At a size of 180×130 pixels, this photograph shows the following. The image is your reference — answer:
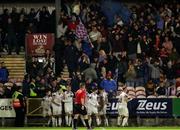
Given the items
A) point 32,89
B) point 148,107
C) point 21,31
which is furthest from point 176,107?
point 21,31

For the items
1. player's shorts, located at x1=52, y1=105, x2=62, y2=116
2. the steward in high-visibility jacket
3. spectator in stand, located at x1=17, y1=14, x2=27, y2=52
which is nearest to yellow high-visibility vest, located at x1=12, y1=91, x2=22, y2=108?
the steward in high-visibility jacket

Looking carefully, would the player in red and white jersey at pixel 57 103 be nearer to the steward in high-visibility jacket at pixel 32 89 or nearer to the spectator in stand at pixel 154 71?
the steward in high-visibility jacket at pixel 32 89

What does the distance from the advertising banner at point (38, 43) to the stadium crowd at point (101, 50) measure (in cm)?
32

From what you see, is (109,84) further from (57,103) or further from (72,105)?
(57,103)

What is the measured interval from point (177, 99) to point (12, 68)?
338 inches

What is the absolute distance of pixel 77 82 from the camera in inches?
1369

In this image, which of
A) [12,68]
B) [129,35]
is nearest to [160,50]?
[129,35]

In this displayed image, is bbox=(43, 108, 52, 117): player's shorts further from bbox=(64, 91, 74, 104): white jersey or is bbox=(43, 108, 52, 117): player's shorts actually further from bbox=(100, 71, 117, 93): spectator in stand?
bbox=(100, 71, 117, 93): spectator in stand

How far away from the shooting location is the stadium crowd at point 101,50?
114 feet

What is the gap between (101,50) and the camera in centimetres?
3606

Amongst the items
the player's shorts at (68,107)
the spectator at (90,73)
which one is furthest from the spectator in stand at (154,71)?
the player's shorts at (68,107)

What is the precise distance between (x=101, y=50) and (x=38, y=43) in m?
3.57

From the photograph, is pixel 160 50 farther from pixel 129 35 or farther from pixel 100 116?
pixel 100 116

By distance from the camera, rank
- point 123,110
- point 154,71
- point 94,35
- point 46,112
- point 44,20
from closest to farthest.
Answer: point 123,110, point 46,112, point 154,71, point 94,35, point 44,20
